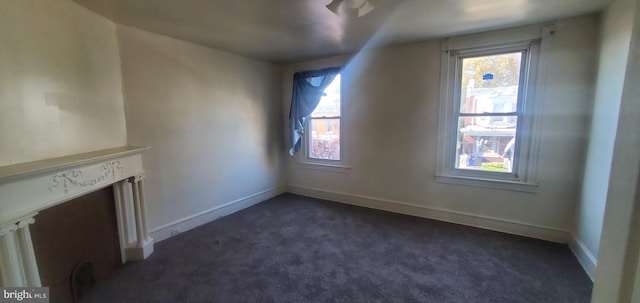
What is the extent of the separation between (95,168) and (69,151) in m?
0.25

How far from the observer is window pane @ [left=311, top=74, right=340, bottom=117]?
394 cm

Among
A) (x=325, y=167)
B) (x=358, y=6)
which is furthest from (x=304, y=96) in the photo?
(x=358, y=6)

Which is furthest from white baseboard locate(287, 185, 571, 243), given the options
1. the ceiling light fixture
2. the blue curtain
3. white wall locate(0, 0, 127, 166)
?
white wall locate(0, 0, 127, 166)

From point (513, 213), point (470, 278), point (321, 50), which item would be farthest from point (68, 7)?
point (513, 213)

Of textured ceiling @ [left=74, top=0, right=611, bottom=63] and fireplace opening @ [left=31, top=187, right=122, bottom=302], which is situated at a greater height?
textured ceiling @ [left=74, top=0, right=611, bottom=63]

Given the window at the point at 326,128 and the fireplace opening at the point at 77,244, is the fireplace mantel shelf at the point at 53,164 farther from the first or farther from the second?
the window at the point at 326,128

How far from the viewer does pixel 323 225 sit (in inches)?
127

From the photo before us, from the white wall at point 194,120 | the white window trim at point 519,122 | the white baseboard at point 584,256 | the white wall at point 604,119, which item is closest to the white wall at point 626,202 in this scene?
the white wall at point 604,119

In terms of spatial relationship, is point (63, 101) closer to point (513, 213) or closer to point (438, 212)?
point (438, 212)

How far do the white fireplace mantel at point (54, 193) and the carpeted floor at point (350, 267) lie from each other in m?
0.45

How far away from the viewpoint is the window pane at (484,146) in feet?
9.47

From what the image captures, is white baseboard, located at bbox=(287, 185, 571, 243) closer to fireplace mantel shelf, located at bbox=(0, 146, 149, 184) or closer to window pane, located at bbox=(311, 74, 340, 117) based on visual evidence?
window pane, located at bbox=(311, 74, 340, 117)

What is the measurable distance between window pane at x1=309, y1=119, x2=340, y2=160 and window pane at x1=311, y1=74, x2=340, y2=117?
11 cm

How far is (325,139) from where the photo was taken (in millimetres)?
4207
